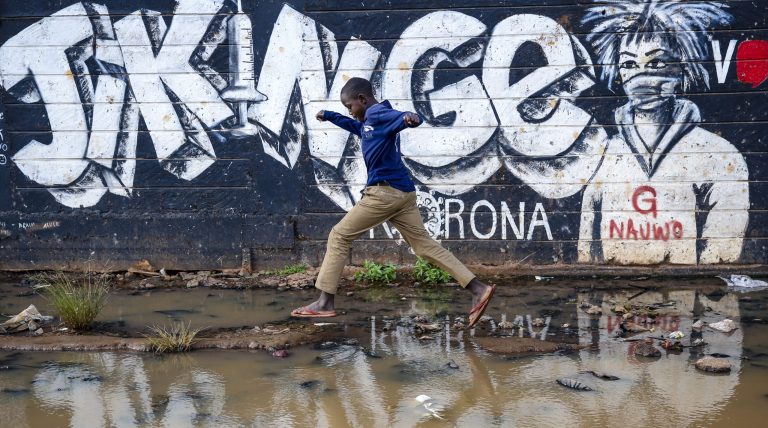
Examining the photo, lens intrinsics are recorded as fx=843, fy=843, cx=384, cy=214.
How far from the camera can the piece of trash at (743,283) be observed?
23.4 ft

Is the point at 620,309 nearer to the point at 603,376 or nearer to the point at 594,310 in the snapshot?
the point at 594,310

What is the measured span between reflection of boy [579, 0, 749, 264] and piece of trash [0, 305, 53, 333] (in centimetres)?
468

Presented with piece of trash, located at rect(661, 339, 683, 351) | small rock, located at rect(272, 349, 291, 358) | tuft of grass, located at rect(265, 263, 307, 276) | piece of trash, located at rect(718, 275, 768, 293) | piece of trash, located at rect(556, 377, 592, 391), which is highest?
tuft of grass, located at rect(265, 263, 307, 276)

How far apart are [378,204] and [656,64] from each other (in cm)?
319

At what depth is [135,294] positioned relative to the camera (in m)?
7.32

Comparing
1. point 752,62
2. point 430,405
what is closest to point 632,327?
point 430,405

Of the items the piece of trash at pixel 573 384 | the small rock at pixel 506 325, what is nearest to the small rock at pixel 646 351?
the piece of trash at pixel 573 384

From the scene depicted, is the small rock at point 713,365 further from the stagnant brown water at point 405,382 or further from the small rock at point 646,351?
the small rock at point 646,351

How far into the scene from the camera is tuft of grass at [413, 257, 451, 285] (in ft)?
24.6

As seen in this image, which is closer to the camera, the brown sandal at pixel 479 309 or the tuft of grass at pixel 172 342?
the tuft of grass at pixel 172 342

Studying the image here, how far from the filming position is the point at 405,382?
488 centimetres

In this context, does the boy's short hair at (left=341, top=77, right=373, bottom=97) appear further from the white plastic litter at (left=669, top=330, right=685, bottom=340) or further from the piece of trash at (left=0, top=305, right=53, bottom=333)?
the piece of trash at (left=0, top=305, right=53, bottom=333)

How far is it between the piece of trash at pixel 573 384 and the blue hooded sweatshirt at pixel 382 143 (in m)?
1.86

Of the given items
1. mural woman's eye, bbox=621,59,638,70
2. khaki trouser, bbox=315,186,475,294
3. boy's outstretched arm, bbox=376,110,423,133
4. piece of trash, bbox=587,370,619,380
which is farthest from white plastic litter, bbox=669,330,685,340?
mural woman's eye, bbox=621,59,638,70
